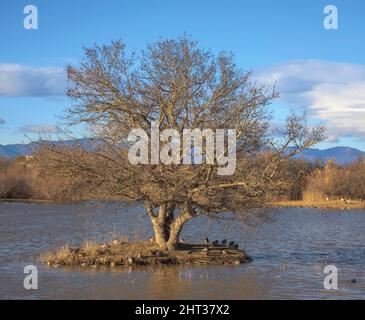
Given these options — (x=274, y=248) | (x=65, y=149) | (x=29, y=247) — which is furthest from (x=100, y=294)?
(x=274, y=248)

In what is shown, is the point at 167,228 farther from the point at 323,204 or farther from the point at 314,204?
the point at 323,204

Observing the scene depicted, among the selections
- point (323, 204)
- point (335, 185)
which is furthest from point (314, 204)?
point (335, 185)

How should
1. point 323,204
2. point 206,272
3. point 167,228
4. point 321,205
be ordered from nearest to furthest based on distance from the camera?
point 206,272 → point 167,228 → point 321,205 → point 323,204

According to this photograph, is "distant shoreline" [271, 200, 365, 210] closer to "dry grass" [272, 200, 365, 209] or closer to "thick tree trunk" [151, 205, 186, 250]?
"dry grass" [272, 200, 365, 209]

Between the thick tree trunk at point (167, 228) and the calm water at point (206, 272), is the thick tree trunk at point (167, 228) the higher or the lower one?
the higher one

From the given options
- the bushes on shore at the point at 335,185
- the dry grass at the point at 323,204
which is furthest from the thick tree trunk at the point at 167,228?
the bushes on shore at the point at 335,185

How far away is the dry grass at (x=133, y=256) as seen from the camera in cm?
2194

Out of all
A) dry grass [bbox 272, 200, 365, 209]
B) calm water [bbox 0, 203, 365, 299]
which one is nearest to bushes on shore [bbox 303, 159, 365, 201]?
dry grass [bbox 272, 200, 365, 209]

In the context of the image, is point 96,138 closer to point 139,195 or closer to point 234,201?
point 139,195

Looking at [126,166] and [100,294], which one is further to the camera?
[126,166]

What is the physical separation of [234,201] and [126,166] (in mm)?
4230

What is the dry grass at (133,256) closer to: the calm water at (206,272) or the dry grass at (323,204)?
the calm water at (206,272)

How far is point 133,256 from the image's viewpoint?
2214 cm
